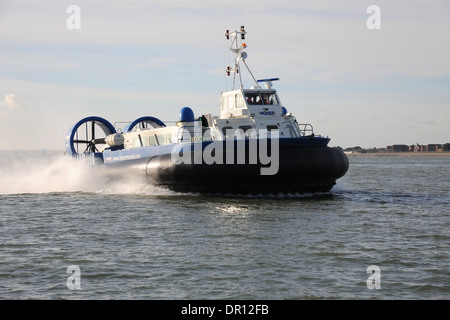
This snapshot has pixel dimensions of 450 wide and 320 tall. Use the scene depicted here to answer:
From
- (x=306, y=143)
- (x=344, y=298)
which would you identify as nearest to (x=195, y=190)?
(x=306, y=143)

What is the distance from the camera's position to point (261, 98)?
14.9 meters

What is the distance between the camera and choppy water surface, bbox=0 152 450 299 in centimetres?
576

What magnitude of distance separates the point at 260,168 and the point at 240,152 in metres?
0.64

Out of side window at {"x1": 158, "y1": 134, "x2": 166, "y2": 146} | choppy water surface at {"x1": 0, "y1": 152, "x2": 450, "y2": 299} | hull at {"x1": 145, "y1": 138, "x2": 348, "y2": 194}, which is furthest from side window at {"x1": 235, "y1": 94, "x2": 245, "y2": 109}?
choppy water surface at {"x1": 0, "y1": 152, "x2": 450, "y2": 299}

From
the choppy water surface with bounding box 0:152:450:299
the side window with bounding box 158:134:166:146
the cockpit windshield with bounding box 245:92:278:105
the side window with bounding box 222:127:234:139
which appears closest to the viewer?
the choppy water surface with bounding box 0:152:450:299

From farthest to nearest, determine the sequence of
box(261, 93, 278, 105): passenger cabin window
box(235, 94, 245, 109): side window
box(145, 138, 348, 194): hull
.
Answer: box(261, 93, 278, 105): passenger cabin window → box(235, 94, 245, 109): side window → box(145, 138, 348, 194): hull

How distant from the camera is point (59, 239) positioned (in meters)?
8.46

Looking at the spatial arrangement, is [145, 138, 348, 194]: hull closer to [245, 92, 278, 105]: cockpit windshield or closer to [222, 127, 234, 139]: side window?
[222, 127, 234, 139]: side window

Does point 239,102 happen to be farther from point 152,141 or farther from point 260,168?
point 152,141

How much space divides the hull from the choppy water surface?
351 mm

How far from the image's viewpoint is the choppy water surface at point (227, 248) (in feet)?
18.9

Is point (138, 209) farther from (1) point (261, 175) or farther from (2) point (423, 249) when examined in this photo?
(2) point (423, 249)

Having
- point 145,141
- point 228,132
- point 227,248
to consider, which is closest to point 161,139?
point 145,141
